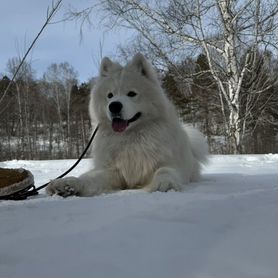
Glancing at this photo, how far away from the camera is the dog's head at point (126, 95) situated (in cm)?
356

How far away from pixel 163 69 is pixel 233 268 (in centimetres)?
1182

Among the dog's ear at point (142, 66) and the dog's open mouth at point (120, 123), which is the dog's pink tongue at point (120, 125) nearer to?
the dog's open mouth at point (120, 123)

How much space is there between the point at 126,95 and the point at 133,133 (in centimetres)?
37

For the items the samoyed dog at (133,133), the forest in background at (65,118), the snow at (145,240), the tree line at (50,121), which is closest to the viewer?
the snow at (145,240)

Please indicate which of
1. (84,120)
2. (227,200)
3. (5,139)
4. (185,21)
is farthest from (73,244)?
(84,120)

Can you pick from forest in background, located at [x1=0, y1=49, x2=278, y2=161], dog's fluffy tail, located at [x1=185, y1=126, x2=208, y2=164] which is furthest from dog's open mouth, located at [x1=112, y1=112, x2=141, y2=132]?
forest in background, located at [x1=0, y1=49, x2=278, y2=161]

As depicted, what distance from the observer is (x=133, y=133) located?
3627 millimetres

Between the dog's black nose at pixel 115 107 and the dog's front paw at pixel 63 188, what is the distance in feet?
2.71

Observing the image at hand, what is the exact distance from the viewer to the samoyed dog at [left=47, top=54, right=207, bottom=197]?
348 centimetres

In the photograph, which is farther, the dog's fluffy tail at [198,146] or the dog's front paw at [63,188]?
the dog's fluffy tail at [198,146]

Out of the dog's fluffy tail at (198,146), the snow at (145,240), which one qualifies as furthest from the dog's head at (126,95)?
the snow at (145,240)

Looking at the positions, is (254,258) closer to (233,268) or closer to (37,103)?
(233,268)

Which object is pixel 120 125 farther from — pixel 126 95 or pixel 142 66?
pixel 142 66

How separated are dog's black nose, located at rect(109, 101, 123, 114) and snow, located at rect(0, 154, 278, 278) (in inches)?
59.8
